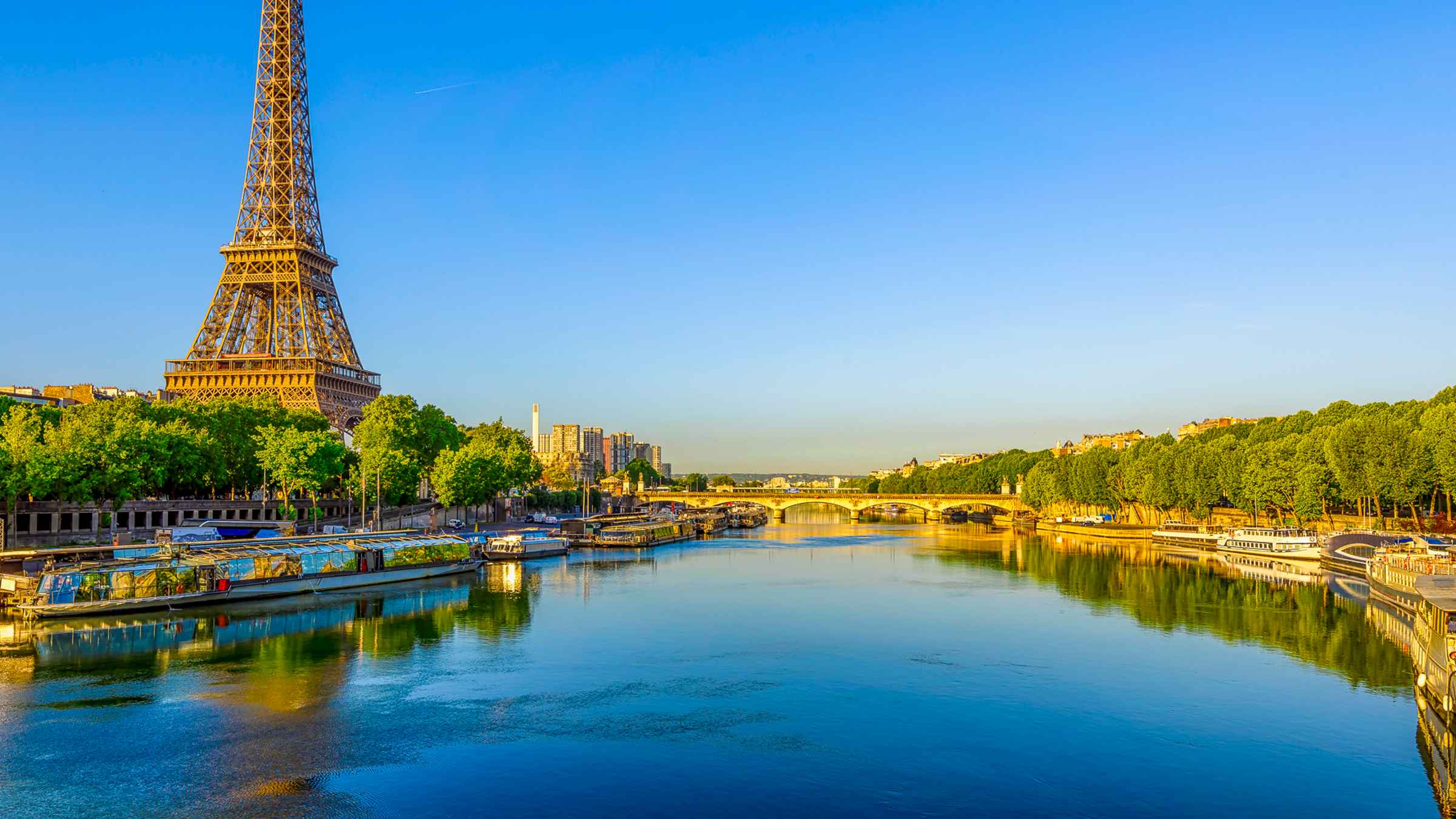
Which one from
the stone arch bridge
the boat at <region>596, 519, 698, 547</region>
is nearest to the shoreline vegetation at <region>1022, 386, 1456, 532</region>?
the stone arch bridge

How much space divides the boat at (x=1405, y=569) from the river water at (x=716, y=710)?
1361 mm

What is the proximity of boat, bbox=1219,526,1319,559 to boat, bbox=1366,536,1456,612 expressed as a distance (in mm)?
13566

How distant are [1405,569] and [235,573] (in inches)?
2070

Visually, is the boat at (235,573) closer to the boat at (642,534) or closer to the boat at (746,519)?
the boat at (642,534)

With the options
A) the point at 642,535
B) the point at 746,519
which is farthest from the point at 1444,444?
the point at 746,519

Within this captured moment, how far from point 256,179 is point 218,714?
102 meters

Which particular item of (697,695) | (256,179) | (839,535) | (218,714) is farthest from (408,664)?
(256,179)

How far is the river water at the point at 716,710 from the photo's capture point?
68.8 feet

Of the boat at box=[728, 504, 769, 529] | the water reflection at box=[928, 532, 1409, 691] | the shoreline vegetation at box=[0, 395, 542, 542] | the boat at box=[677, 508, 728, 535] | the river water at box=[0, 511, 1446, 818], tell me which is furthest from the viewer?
the boat at box=[728, 504, 769, 529]

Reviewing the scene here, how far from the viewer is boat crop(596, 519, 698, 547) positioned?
93250mm

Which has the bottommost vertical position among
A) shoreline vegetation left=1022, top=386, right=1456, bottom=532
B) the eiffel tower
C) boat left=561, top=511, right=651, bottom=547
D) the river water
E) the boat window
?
the river water

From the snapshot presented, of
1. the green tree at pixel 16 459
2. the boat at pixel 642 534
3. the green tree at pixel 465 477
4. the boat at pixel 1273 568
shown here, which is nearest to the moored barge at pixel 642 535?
the boat at pixel 642 534

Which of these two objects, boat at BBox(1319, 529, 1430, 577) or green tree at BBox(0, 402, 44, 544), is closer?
green tree at BBox(0, 402, 44, 544)

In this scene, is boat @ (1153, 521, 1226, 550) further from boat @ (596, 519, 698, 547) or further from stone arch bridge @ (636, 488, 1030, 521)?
stone arch bridge @ (636, 488, 1030, 521)
